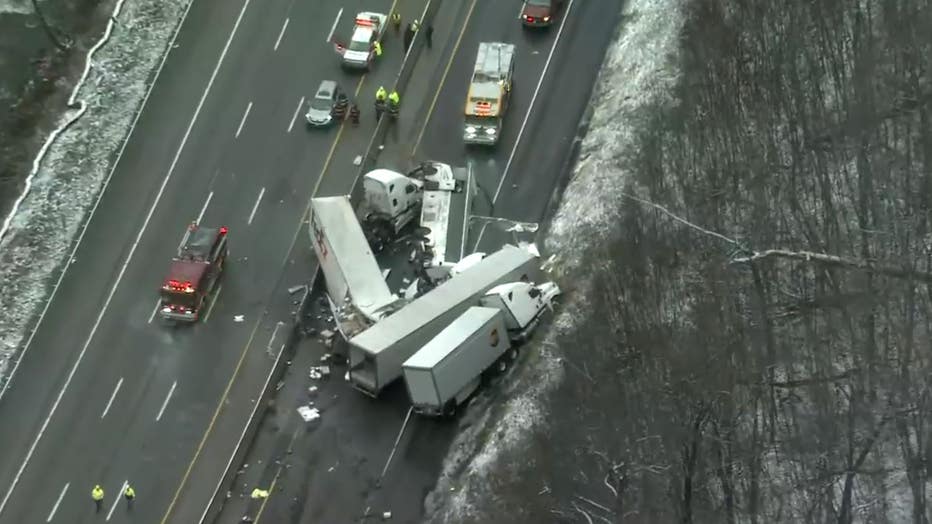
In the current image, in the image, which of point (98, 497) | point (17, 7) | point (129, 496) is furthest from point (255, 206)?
point (17, 7)

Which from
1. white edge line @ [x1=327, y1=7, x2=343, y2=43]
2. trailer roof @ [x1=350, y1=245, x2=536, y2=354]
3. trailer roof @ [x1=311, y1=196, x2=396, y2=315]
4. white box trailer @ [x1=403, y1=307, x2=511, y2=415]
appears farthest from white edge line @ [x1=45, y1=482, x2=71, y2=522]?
white edge line @ [x1=327, y1=7, x2=343, y2=43]

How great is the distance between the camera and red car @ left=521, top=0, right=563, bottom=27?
53656 mm

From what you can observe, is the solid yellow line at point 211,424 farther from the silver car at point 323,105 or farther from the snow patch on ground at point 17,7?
the snow patch on ground at point 17,7

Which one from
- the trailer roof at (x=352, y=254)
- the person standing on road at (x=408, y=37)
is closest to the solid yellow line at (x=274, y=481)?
the trailer roof at (x=352, y=254)

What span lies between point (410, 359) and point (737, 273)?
10.5 metres

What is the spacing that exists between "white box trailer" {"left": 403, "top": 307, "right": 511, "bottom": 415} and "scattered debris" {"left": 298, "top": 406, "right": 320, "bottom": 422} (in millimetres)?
3419

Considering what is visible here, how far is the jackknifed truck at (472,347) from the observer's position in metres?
39.9

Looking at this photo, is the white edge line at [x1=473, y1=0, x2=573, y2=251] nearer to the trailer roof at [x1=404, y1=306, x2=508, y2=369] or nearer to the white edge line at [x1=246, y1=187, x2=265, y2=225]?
the trailer roof at [x1=404, y1=306, x2=508, y2=369]

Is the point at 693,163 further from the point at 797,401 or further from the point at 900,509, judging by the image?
the point at 900,509

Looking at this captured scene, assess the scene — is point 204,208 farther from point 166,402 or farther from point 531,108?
point 531,108

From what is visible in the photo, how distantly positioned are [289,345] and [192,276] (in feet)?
13.5

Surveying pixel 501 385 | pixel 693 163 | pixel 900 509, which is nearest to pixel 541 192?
pixel 693 163

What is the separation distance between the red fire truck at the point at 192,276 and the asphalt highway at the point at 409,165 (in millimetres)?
4025

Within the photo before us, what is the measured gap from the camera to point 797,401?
119ft
